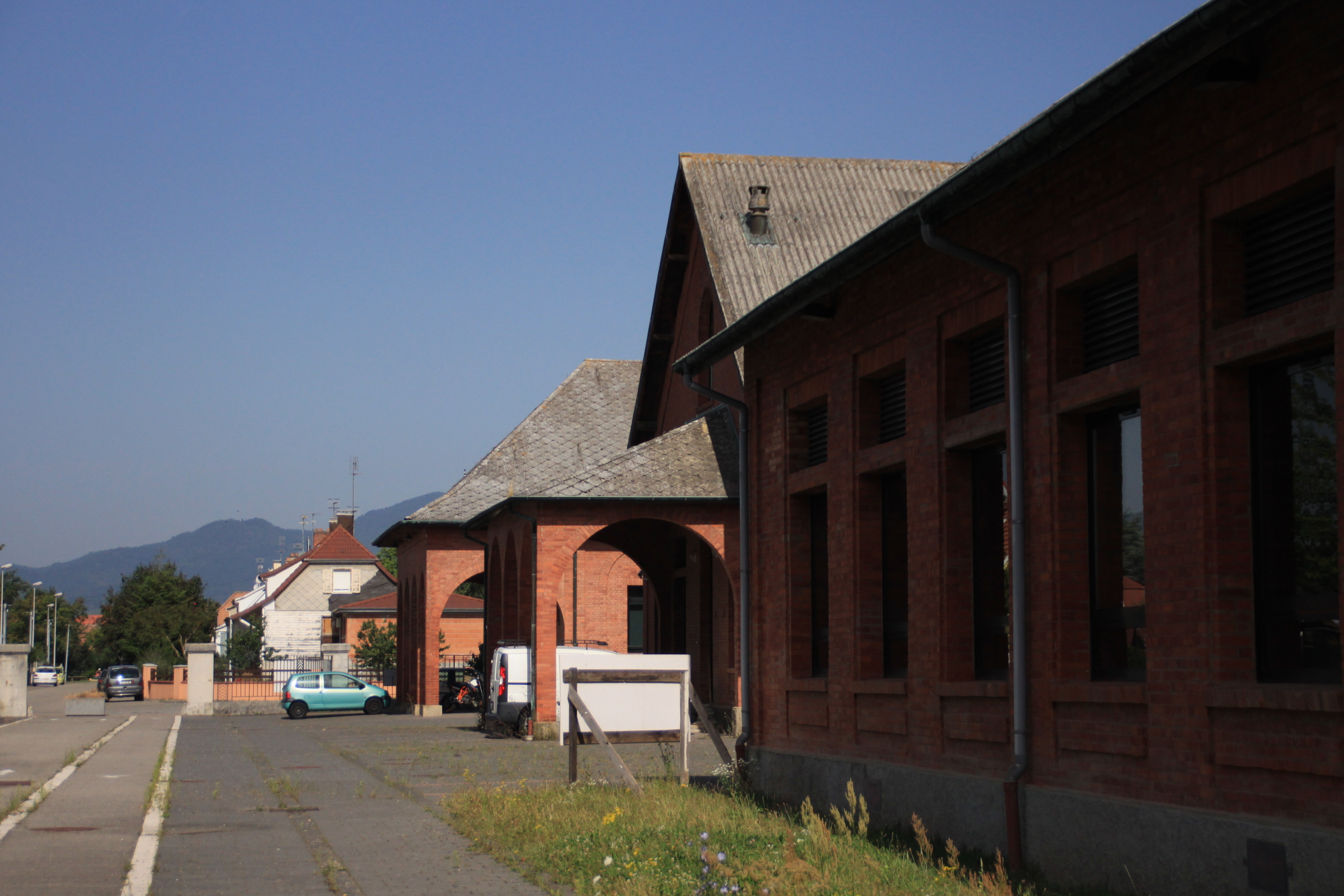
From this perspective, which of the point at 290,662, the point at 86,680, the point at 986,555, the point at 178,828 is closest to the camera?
the point at 986,555

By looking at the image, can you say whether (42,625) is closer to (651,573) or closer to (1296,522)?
Answer: (651,573)

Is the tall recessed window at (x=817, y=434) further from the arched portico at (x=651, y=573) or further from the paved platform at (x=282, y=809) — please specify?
the arched portico at (x=651, y=573)

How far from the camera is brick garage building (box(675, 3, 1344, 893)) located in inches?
302

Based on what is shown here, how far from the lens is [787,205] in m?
28.3

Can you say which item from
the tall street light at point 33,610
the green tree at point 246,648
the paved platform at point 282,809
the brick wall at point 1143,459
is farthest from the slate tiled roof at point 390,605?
the tall street light at point 33,610

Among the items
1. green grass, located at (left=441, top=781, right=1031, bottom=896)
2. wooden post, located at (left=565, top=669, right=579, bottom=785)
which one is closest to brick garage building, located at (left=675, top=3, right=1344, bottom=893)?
green grass, located at (left=441, top=781, right=1031, bottom=896)

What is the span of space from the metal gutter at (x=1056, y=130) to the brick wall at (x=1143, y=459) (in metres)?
0.45

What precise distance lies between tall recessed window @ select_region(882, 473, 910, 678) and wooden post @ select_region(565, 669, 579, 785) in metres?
3.38

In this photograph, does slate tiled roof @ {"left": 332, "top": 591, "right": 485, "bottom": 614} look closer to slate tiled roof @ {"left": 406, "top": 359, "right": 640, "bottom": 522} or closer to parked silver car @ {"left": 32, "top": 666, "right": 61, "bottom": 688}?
slate tiled roof @ {"left": 406, "top": 359, "right": 640, "bottom": 522}

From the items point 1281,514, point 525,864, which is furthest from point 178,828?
point 1281,514

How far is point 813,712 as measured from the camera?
14.6 metres

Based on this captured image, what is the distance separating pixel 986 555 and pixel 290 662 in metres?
66.4

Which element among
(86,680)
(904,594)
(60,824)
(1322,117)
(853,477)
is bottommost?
(86,680)

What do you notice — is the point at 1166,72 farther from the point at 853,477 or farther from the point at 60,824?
the point at 60,824
